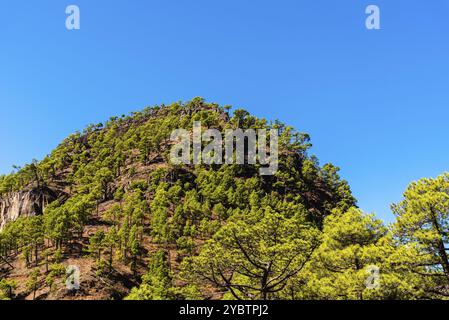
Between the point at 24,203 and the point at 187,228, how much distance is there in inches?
2065

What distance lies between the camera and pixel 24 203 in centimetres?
9494

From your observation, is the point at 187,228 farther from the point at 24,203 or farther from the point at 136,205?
the point at 24,203

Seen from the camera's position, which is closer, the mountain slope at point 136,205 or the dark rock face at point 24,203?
the mountain slope at point 136,205

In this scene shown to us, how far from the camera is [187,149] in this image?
128 meters

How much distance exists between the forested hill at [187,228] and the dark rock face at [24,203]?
385mm

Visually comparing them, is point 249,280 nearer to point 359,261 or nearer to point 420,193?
point 359,261

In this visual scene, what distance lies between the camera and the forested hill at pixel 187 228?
24797 mm

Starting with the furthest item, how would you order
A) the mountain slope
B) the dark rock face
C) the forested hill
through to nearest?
the dark rock face → the mountain slope → the forested hill

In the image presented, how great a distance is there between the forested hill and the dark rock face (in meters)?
0.39

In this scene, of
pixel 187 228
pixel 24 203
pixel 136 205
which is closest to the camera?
pixel 187 228

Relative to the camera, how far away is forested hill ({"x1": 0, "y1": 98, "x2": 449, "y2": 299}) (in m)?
24.8

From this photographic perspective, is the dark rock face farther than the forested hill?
Yes

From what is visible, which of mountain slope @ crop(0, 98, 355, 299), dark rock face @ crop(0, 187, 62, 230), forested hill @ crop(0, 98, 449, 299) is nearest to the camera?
forested hill @ crop(0, 98, 449, 299)

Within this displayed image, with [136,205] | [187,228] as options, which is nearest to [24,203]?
[136,205]
